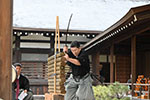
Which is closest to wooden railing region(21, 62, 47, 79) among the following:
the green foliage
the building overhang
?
the building overhang

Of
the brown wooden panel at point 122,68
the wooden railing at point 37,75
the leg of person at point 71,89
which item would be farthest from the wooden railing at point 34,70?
the leg of person at point 71,89

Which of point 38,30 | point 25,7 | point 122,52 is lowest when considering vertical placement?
point 122,52

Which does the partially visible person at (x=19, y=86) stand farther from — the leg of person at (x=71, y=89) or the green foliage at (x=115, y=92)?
the green foliage at (x=115, y=92)

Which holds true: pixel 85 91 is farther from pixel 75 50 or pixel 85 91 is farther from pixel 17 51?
pixel 17 51

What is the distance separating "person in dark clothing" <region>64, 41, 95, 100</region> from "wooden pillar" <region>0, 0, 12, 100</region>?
3.01m

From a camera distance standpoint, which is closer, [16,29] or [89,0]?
[16,29]

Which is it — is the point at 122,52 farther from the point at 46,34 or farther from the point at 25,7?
the point at 25,7

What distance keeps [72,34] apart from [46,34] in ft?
3.85

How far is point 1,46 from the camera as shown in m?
3.27

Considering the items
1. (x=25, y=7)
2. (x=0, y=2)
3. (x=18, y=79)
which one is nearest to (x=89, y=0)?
(x=25, y=7)

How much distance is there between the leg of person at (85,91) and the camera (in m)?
6.33

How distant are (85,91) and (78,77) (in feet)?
1.10

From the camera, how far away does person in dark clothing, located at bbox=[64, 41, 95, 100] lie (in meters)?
6.35

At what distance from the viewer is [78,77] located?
21.6 feet
